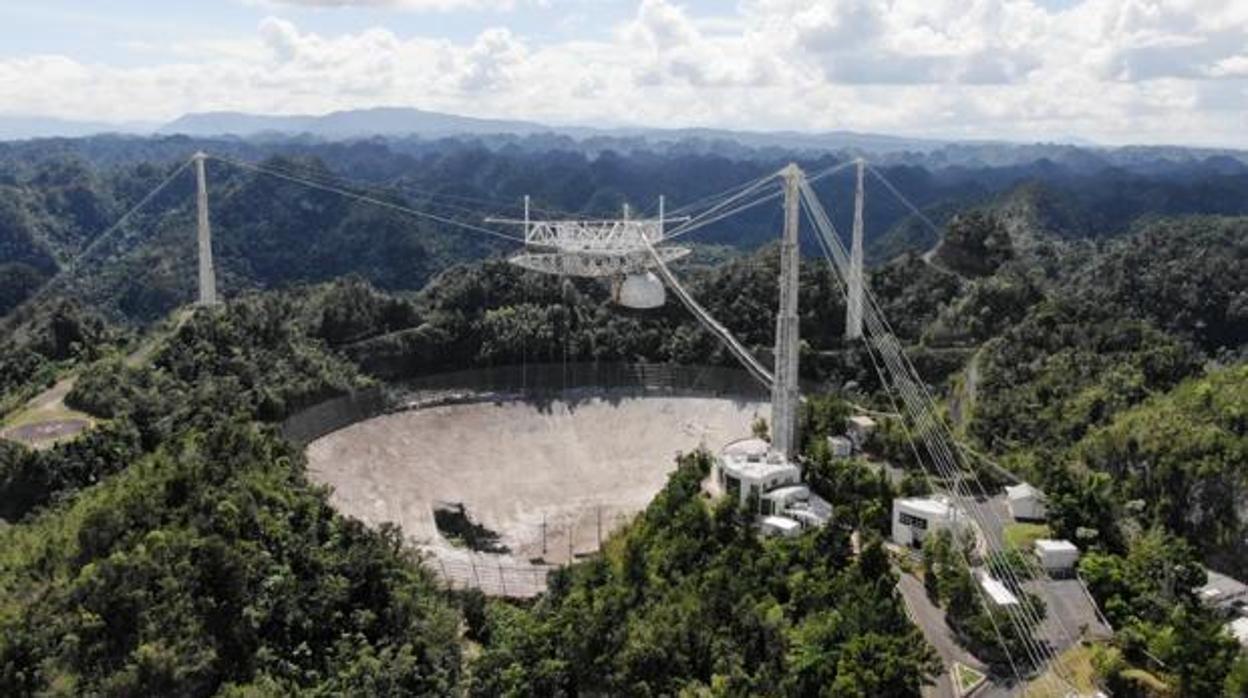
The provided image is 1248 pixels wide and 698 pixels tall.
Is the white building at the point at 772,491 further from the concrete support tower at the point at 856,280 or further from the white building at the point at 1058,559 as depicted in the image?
the concrete support tower at the point at 856,280

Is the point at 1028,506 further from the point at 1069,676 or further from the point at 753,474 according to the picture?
the point at 1069,676

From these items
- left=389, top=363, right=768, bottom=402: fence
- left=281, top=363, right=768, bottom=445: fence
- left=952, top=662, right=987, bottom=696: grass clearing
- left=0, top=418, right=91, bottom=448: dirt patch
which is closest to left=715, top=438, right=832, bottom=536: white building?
left=952, top=662, right=987, bottom=696: grass clearing

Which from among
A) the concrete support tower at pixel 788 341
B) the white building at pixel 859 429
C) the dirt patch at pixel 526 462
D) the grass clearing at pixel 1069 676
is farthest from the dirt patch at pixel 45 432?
the grass clearing at pixel 1069 676

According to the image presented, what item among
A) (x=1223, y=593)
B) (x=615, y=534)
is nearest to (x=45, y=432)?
(x=615, y=534)

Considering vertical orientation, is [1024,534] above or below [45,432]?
below

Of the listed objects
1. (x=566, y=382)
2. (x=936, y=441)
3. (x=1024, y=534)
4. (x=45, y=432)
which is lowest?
(x=566, y=382)

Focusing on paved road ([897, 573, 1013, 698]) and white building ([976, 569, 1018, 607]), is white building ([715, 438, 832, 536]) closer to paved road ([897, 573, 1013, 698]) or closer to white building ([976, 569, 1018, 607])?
paved road ([897, 573, 1013, 698])
